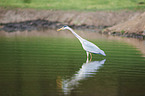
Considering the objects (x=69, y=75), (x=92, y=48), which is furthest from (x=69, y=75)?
(x=92, y=48)

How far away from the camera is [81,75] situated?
467 inches

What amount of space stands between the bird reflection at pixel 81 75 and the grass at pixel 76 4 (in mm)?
40715

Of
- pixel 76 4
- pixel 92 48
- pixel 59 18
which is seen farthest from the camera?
pixel 76 4

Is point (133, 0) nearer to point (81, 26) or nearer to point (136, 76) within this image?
point (81, 26)

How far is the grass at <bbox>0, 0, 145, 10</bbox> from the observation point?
183 feet

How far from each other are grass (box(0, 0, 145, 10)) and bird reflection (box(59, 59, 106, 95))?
134 feet

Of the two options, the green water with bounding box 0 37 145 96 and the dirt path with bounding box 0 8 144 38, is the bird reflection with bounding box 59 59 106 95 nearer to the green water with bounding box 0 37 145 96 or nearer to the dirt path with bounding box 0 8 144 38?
the green water with bounding box 0 37 145 96

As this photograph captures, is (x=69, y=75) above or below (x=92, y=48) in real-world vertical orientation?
below

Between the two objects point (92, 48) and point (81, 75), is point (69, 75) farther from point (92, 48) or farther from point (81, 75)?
point (92, 48)

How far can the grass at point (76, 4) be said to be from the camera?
55812 mm

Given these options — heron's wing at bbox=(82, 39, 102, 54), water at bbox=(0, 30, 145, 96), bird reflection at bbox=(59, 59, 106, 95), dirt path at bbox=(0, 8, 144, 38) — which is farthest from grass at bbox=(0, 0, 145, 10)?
bird reflection at bbox=(59, 59, 106, 95)

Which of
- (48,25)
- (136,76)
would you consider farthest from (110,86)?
(48,25)

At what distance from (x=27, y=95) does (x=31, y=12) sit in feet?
153

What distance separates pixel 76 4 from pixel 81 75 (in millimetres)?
47249
